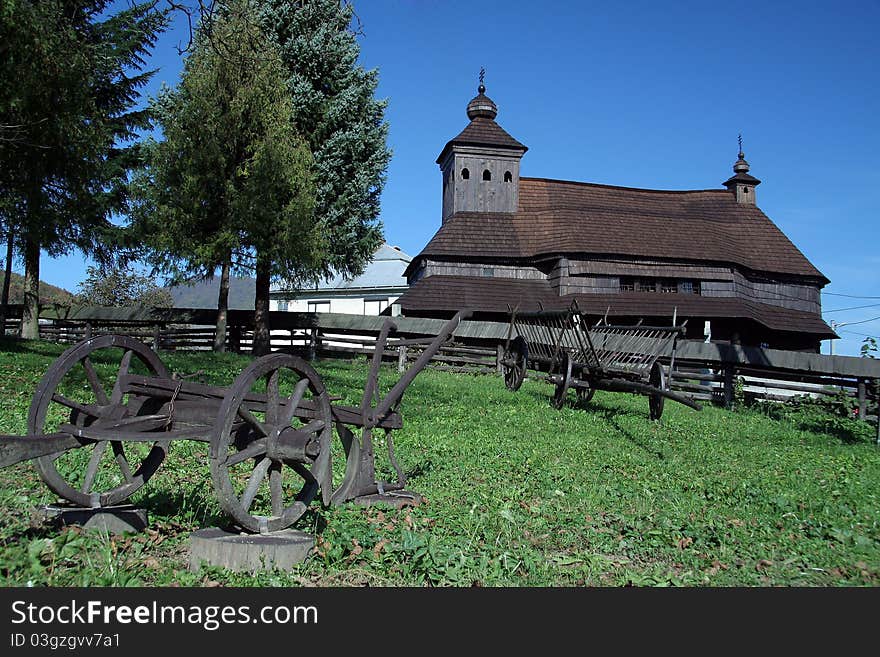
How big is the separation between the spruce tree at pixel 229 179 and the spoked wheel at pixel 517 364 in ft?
25.9

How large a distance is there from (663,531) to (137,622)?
422cm

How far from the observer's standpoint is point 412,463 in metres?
7.94

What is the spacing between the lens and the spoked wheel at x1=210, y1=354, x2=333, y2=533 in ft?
13.4

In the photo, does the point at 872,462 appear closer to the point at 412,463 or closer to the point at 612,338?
the point at 612,338

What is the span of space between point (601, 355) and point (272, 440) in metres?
9.74

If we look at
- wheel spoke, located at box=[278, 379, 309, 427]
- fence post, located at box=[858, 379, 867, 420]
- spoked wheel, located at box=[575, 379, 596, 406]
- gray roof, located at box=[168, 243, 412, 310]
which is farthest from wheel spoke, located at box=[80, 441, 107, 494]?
gray roof, located at box=[168, 243, 412, 310]

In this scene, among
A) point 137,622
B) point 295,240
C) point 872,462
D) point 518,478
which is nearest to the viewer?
point 137,622

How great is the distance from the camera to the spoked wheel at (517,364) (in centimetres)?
1615

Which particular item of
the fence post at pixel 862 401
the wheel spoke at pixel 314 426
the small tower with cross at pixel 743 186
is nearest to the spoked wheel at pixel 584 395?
the fence post at pixel 862 401

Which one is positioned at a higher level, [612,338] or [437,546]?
[612,338]

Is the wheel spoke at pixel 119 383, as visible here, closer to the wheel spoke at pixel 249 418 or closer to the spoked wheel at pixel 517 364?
the wheel spoke at pixel 249 418

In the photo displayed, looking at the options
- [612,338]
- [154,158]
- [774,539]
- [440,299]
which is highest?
[154,158]

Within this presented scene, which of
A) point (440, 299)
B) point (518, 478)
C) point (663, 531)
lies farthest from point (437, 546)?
point (440, 299)

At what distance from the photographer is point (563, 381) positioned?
13.0m
